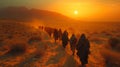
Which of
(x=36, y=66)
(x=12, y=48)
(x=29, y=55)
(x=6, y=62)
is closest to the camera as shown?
(x=36, y=66)

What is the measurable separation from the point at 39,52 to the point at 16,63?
3983mm

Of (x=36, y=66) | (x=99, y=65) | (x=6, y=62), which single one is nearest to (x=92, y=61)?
(x=99, y=65)

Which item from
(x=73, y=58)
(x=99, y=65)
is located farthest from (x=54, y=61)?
Answer: (x=99, y=65)

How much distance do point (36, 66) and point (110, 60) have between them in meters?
7.30

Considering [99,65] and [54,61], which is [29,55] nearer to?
[54,61]

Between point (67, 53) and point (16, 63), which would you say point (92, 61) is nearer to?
point (67, 53)

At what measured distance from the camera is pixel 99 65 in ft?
52.2

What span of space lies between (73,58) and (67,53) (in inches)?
89.8

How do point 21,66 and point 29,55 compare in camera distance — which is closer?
point 21,66

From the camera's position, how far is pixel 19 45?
819 inches

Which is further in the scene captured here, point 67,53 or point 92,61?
point 67,53

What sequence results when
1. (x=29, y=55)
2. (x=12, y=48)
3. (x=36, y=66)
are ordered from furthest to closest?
(x=12, y=48), (x=29, y=55), (x=36, y=66)

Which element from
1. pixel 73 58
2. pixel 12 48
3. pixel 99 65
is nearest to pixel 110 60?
pixel 99 65

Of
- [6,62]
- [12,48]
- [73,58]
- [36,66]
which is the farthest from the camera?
[12,48]
